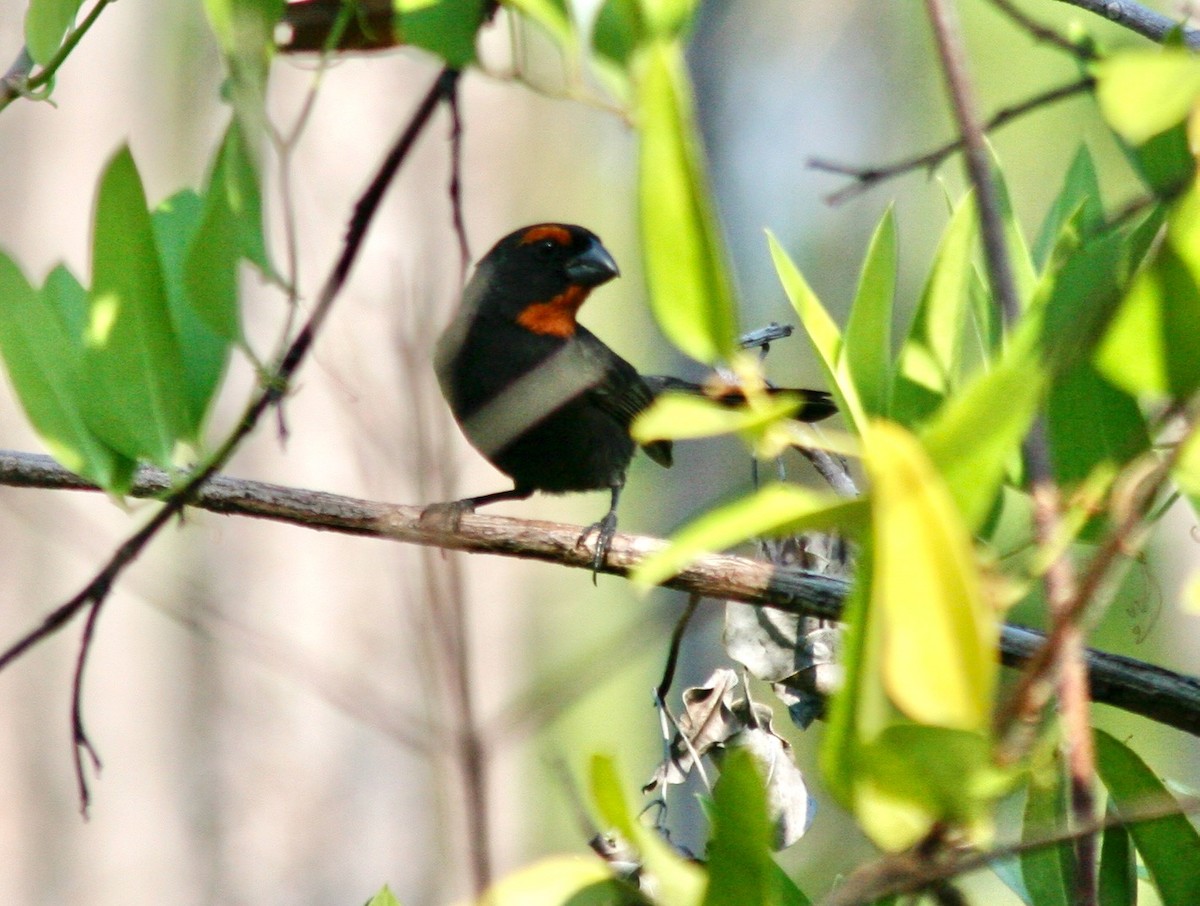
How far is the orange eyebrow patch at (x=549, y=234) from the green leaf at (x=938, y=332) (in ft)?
10.1

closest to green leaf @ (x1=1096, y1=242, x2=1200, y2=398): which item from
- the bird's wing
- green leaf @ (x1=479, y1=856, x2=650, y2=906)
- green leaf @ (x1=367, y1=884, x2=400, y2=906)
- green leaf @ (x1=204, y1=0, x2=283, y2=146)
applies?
green leaf @ (x1=479, y1=856, x2=650, y2=906)

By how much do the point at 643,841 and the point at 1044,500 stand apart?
316 millimetres

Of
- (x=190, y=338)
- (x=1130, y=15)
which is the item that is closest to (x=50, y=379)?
(x=190, y=338)

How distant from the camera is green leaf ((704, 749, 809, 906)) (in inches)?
29.6

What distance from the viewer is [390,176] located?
4.61 feet

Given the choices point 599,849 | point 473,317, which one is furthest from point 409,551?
point 473,317

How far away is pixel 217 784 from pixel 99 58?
3.14 m

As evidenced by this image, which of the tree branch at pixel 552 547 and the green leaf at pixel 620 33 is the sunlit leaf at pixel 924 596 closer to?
the green leaf at pixel 620 33

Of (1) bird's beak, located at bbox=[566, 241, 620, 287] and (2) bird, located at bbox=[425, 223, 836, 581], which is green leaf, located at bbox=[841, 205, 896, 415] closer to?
(2) bird, located at bbox=[425, 223, 836, 581]

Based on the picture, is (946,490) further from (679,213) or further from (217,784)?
(217,784)

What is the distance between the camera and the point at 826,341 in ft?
3.53

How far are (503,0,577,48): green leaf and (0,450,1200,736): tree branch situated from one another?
0.47 meters

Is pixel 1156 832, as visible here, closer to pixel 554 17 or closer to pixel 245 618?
pixel 554 17

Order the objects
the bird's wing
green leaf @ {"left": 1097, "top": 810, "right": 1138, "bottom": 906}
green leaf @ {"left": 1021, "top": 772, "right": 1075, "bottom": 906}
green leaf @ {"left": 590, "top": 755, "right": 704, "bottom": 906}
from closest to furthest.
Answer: green leaf @ {"left": 590, "top": 755, "right": 704, "bottom": 906}, green leaf @ {"left": 1021, "top": 772, "right": 1075, "bottom": 906}, green leaf @ {"left": 1097, "top": 810, "right": 1138, "bottom": 906}, the bird's wing
